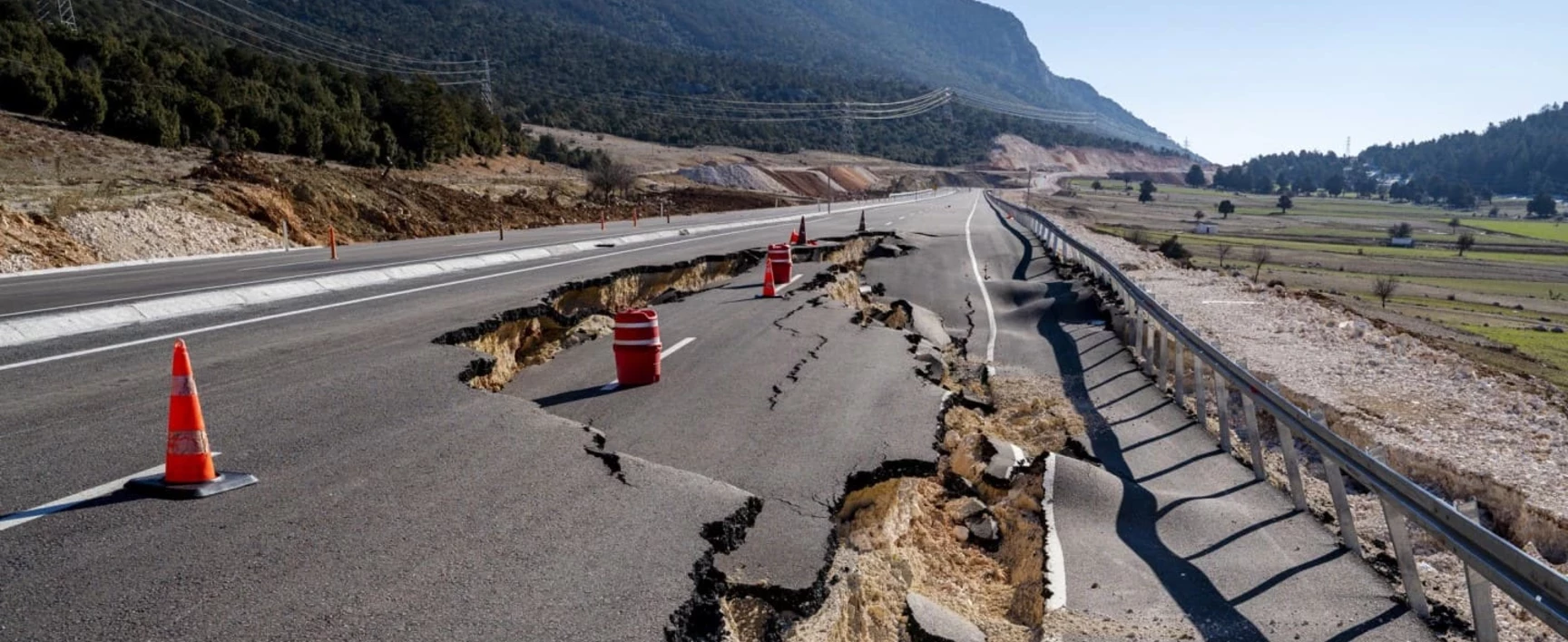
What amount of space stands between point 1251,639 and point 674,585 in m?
3.14

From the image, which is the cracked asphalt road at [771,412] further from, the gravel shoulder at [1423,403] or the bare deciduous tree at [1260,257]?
the bare deciduous tree at [1260,257]

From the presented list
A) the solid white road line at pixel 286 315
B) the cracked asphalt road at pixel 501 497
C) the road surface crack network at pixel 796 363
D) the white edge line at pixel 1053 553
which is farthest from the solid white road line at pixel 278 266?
the white edge line at pixel 1053 553

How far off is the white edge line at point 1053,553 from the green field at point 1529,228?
337ft

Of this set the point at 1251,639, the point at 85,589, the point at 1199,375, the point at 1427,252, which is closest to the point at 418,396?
the point at 85,589

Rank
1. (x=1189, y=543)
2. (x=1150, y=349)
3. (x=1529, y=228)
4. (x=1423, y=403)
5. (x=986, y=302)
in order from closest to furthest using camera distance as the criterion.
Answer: (x=1189, y=543)
(x=1423, y=403)
(x=1150, y=349)
(x=986, y=302)
(x=1529, y=228)

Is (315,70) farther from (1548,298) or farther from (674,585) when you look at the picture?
(1548,298)

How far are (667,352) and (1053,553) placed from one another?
547 centimetres

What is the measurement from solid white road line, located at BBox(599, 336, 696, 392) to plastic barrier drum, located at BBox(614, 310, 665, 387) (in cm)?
8

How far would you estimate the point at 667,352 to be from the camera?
1079 cm

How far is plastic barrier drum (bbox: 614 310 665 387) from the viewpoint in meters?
9.00

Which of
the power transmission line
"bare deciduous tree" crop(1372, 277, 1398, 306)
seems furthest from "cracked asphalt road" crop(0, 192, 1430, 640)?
the power transmission line

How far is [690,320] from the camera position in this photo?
13195 millimetres

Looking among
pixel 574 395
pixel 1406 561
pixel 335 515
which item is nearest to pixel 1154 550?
pixel 1406 561

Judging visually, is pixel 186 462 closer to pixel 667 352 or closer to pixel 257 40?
pixel 667 352
